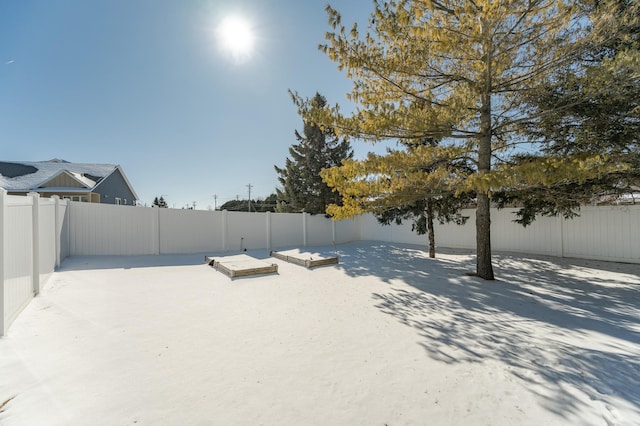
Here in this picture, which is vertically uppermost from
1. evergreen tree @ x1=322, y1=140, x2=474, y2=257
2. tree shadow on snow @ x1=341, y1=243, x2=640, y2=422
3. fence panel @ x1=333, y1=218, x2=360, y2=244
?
evergreen tree @ x1=322, y1=140, x2=474, y2=257

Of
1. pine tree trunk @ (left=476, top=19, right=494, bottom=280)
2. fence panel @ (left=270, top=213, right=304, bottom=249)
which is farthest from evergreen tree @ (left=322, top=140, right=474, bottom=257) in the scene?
fence panel @ (left=270, top=213, right=304, bottom=249)

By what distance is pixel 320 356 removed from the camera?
2.67 m

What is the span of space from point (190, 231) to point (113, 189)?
14039 millimetres

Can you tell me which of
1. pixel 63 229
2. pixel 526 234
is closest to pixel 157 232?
pixel 63 229

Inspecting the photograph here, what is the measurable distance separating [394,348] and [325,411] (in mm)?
1252

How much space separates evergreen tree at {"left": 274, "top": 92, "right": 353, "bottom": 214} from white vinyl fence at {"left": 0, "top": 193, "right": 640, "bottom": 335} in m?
1.51

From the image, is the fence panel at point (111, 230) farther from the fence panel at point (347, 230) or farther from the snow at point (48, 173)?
the snow at point (48, 173)

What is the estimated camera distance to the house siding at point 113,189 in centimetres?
1710

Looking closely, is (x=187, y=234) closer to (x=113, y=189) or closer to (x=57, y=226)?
(x=57, y=226)

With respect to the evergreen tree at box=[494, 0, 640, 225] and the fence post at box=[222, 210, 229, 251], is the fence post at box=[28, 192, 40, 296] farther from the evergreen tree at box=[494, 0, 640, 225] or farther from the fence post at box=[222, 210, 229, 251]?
the evergreen tree at box=[494, 0, 640, 225]

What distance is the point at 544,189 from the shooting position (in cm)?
621

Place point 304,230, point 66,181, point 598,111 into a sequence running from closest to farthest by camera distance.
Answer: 1. point 598,111
2. point 304,230
3. point 66,181

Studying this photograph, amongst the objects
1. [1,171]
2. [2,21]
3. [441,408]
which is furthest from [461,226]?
[1,171]

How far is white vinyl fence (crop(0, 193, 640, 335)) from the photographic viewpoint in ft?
10.8
